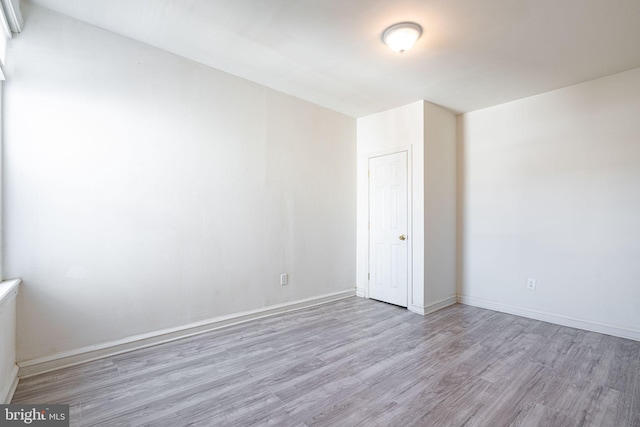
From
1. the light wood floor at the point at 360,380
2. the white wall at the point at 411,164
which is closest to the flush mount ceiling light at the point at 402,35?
the white wall at the point at 411,164

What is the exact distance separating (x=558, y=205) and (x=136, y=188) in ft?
14.6

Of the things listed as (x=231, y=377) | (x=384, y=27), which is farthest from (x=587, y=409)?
(x=384, y=27)

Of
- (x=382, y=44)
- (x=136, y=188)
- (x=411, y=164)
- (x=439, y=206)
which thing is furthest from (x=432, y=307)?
(x=136, y=188)

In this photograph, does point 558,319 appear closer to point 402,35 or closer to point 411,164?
point 411,164

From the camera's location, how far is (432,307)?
3.82 m

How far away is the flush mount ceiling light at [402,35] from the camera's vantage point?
231 centimetres

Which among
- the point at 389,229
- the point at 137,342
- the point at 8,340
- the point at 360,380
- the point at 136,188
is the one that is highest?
the point at 136,188

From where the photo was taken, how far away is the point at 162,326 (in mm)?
2795

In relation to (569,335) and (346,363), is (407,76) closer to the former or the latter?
(346,363)

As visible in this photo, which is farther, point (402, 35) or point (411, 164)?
point (411, 164)

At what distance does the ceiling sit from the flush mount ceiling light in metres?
0.06

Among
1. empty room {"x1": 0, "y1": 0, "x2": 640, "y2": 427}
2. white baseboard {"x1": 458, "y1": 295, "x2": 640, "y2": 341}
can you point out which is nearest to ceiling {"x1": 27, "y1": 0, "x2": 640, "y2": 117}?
empty room {"x1": 0, "y1": 0, "x2": 640, "y2": 427}

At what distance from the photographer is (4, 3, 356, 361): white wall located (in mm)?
2227

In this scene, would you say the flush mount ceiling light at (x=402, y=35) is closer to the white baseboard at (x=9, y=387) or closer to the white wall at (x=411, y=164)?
the white wall at (x=411, y=164)
